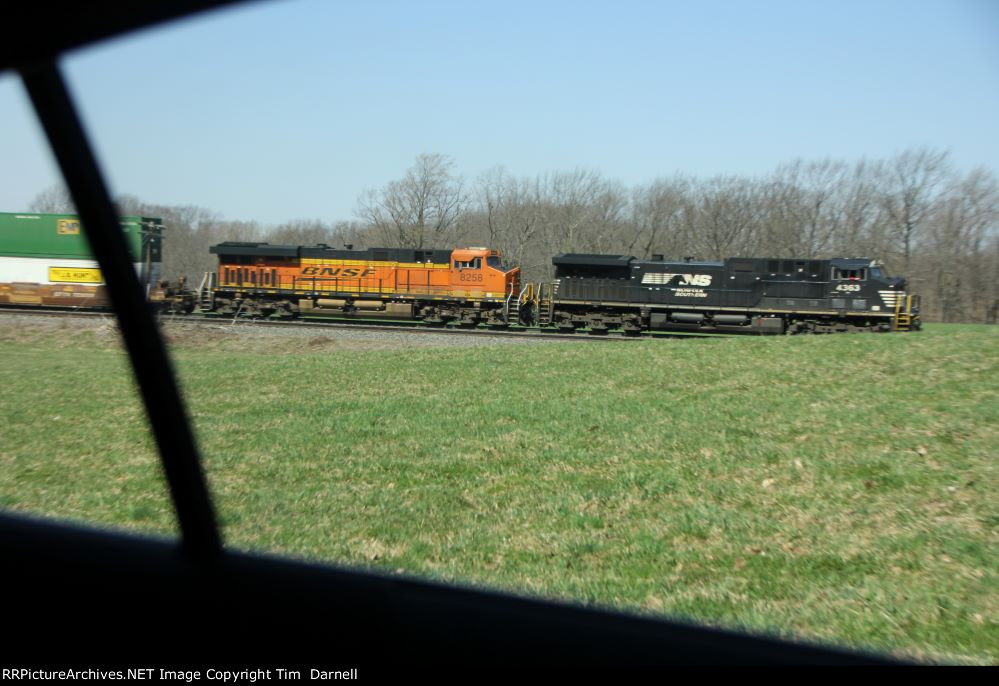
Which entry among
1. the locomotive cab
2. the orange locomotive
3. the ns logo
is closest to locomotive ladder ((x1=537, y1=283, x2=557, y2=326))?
the orange locomotive

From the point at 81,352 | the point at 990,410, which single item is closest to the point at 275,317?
the point at 81,352

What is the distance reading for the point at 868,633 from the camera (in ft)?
14.1

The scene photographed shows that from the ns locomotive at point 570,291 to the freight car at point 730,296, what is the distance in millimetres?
42

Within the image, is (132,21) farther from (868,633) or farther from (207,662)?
(868,633)

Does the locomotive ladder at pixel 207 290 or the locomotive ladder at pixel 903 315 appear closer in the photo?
the locomotive ladder at pixel 903 315

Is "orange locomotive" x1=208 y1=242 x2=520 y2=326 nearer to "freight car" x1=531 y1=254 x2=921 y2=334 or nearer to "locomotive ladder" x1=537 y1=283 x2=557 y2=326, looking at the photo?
"locomotive ladder" x1=537 y1=283 x2=557 y2=326

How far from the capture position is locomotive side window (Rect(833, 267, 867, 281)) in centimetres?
3016

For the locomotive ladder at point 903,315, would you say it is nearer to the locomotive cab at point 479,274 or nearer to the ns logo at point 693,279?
the ns logo at point 693,279

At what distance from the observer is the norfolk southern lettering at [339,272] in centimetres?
3566

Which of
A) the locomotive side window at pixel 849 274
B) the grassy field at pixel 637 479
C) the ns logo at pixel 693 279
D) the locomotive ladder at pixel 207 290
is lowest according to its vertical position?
the grassy field at pixel 637 479

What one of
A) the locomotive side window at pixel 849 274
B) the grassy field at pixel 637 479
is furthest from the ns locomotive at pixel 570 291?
the grassy field at pixel 637 479

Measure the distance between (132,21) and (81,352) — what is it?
923 inches

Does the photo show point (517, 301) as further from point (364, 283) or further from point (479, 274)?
point (364, 283)

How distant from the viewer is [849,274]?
99.6 feet
